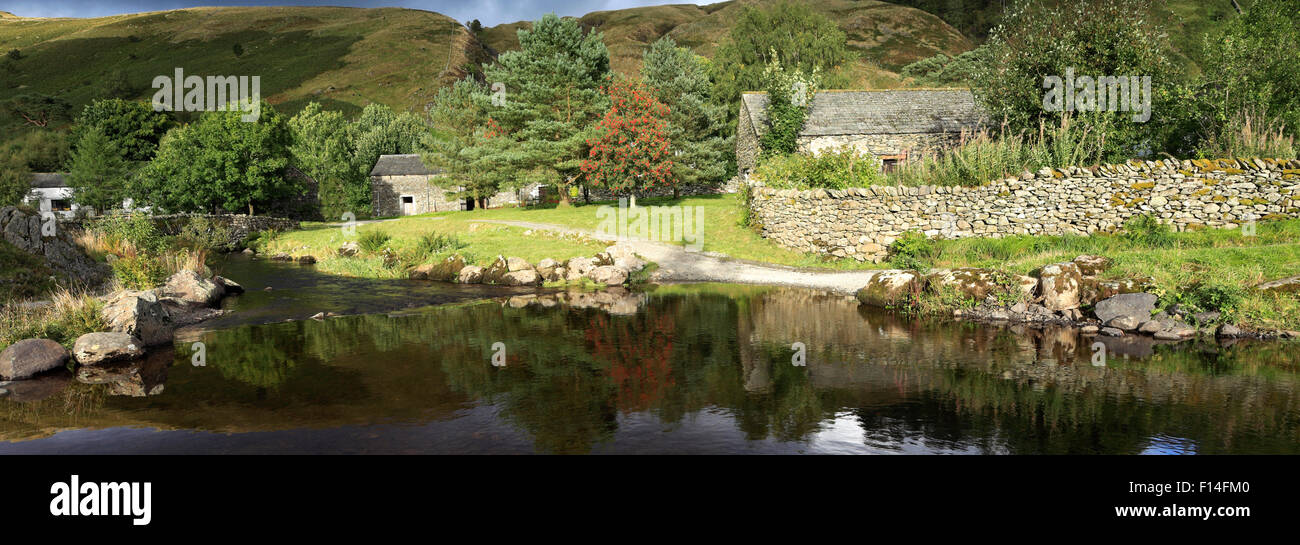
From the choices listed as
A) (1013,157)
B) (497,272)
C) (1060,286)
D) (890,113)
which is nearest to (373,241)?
(497,272)

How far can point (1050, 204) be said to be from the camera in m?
21.0

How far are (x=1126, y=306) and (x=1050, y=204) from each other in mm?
8200

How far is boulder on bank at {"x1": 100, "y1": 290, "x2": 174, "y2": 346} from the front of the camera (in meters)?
14.1

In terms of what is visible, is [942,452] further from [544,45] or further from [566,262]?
[544,45]

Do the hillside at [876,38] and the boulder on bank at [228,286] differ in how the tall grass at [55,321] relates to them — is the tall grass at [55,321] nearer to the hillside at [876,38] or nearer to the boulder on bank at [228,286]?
the boulder on bank at [228,286]

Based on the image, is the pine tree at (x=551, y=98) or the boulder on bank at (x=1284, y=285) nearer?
the boulder on bank at (x=1284, y=285)

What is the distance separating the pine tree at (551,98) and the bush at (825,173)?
14.3m

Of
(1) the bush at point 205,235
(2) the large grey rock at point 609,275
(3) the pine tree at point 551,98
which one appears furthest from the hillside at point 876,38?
(2) the large grey rock at point 609,275

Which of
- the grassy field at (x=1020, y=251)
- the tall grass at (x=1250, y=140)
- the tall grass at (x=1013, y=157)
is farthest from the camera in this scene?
the tall grass at (x=1013, y=157)

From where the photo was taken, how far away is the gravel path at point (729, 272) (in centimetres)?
2066

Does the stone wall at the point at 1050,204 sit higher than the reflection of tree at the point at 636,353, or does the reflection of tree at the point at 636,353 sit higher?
the stone wall at the point at 1050,204

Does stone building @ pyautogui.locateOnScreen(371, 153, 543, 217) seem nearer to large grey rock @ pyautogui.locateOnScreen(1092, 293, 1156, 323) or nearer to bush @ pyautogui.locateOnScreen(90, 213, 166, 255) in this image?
bush @ pyautogui.locateOnScreen(90, 213, 166, 255)

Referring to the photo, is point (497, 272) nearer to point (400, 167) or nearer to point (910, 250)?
point (910, 250)

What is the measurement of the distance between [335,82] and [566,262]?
12385 cm
